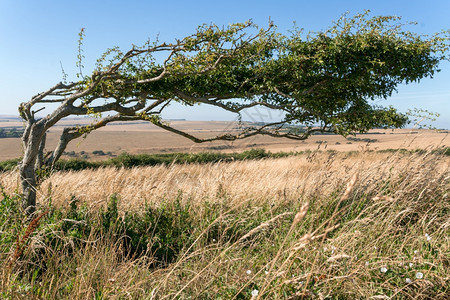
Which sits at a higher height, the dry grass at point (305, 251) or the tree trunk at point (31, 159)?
the tree trunk at point (31, 159)

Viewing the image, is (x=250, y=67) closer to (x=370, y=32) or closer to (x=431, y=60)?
(x=370, y=32)

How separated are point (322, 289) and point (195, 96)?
5.73 meters

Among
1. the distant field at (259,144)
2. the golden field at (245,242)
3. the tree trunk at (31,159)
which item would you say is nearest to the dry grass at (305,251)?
the golden field at (245,242)

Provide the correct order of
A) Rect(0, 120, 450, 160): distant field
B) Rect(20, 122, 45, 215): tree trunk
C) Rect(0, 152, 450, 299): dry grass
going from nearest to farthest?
1. Rect(0, 152, 450, 299): dry grass
2. Rect(20, 122, 45, 215): tree trunk
3. Rect(0, 120, 450, 160): distant field

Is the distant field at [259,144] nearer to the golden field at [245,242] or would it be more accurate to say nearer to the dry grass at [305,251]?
the golden field at [245,242]

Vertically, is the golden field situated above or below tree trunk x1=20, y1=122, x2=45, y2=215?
below

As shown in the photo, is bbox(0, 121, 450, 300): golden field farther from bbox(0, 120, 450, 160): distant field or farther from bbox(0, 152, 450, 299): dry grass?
bbox(0, 120, 450, 160): distant field

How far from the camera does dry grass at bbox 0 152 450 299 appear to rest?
2500 millimetres

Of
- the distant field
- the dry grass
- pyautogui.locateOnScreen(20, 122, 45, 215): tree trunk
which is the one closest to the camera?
the dry grass

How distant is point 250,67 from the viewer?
25.9 feet

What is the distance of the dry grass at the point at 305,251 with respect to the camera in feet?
8.20

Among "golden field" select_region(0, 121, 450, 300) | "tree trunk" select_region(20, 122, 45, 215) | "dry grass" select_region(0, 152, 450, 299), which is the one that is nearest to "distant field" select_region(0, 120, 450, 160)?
"golden field" select_region(0, 121, 450, 300)

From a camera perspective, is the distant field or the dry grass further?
the distant field

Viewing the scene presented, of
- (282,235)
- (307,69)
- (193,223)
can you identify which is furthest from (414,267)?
(307,69)
